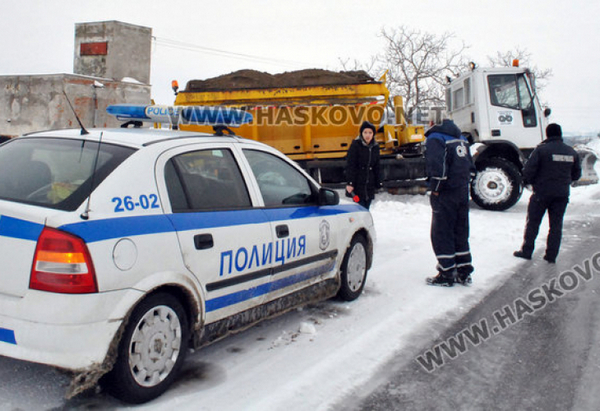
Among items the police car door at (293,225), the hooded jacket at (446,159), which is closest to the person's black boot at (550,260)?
the hooded jacket at (446,159)

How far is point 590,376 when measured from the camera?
11.7 ft

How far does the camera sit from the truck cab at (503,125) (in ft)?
37.5

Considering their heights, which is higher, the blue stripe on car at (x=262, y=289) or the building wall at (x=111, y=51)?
the building wall at (x=111, y=51)

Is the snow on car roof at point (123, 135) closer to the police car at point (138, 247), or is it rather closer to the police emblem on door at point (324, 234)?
the police car at point (138, 247)

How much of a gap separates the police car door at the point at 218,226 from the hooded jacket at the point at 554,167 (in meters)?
4.69

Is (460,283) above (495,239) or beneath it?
beneath

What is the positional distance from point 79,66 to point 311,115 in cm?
1490

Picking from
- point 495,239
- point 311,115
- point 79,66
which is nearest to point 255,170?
point 495,239

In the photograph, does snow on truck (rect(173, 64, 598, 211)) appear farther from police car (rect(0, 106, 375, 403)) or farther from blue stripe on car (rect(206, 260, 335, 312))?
police car (rect(0, 106, 375, 403))

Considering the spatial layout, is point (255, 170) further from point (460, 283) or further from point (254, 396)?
point (460, 283)

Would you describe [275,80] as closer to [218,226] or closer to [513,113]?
[513,113]

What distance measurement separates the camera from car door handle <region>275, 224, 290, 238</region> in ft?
12.7

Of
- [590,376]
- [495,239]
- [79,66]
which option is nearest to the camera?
[590,376]

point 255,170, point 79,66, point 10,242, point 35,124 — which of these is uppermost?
point 79,66
